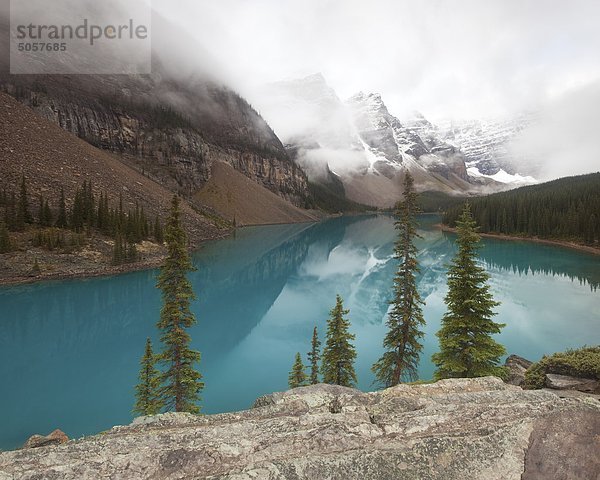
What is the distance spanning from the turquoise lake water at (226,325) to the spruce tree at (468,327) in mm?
9111

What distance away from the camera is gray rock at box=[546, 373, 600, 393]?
7.11 m

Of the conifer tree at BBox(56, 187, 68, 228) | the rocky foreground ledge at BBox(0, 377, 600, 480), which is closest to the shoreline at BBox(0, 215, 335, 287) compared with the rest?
the conifer tree at BBox(56, 187, 68, 228)

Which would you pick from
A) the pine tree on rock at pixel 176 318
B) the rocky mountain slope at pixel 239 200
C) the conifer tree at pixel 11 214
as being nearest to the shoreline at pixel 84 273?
the conifer tree at pixel 11 214

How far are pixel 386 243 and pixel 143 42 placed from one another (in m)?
183

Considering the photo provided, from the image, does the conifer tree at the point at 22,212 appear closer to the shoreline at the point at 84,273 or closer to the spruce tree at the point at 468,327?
the shoreline at the point at 84,273

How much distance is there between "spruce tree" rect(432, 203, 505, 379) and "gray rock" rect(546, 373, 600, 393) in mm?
8162

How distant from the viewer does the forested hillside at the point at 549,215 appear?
9512 centimetres

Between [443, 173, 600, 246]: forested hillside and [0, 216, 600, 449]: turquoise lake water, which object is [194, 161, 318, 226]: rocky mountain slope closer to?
[0, 216, 600, 449]: turquoise lake water

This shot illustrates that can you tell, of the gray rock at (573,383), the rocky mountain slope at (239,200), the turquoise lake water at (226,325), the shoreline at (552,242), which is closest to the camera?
the gray rock at (573,383)

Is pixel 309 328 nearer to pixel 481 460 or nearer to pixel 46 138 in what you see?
pixel 481 460

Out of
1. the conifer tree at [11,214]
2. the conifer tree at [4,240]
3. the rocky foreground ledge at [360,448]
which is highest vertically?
the conifer tree at [11,214]

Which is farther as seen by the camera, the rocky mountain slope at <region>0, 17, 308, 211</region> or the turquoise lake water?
the rocky mountain slope at <region>0, 17, 308, 211</region>

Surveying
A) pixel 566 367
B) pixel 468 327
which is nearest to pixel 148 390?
pixel 468 327

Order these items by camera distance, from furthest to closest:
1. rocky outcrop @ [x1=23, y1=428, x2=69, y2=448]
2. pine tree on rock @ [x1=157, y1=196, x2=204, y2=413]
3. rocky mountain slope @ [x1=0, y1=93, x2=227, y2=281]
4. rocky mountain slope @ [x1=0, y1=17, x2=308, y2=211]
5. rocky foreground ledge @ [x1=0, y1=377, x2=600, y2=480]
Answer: rocky mountain slope @ [x1=0, y1=17, x2=308, y2=211] → rocky mountain slope @ [x1=0, y1=93, x2=227, y2=281] → pine tree on rock @ [x1=157, y1=196, x2=204, y2=413] → rocky outcrop @ [x1=23, y1=428, x2=69, y2=448] → rocky foreground ledge @ [x1=0, y1=377, x2=600, y2=480]
